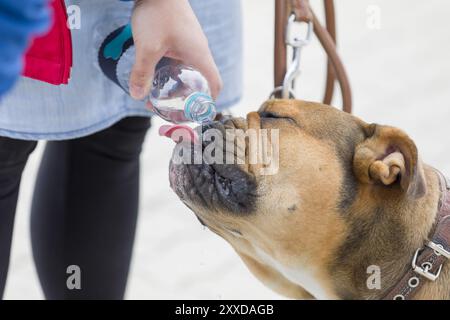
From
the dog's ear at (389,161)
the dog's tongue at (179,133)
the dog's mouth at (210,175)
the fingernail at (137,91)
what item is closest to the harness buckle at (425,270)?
the dog's ear at (389,161)

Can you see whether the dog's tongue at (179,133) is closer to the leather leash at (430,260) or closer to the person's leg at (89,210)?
the person's leg at (89,210)

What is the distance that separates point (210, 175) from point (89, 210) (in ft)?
1.61

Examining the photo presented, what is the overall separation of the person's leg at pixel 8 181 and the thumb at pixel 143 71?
1.10ft

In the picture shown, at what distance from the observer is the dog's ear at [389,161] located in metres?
1.40

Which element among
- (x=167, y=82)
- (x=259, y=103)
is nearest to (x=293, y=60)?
(x=167, y=82)

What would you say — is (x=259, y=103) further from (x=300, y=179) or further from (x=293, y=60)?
(x=300, y=179)

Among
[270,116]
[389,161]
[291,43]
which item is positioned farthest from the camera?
[291,43]

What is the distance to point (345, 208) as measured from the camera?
1.51m

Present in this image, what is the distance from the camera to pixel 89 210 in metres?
1.89

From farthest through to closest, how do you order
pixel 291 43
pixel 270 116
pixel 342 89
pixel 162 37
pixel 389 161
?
1. pixel 342 89
2. pixel 291 43
3. pixel 270 116
4. pixel 389 161
5. pixel 162 37

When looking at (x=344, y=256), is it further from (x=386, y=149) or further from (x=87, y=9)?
(x=87, y=9)
